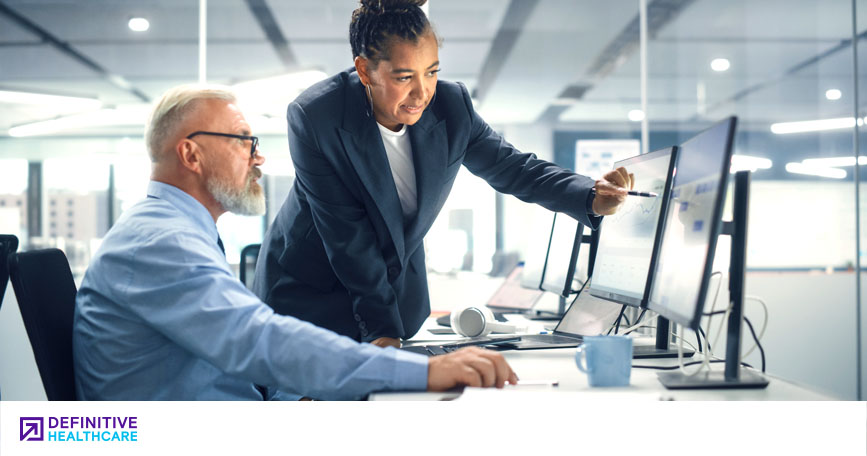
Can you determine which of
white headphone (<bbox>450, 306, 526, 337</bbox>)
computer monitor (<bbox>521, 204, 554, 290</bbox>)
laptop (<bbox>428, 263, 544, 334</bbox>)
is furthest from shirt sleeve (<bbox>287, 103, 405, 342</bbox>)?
laptop (<bbox>428, 263, 544, 334</bbox>)

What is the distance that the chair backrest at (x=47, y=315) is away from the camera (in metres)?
1.05

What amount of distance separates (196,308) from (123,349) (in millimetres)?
194

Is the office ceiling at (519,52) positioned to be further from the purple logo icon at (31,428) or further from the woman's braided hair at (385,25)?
the purple logo icon at (31,428)

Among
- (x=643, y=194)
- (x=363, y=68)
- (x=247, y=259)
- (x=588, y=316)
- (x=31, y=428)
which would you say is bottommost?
(x=31, y=428)

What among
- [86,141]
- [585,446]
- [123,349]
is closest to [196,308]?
[123,349]

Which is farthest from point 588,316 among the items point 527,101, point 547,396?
point 527,101

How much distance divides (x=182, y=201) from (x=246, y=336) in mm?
421

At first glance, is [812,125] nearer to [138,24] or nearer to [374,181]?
[374,181]

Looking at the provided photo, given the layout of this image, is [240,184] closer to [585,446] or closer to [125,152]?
[585,446]

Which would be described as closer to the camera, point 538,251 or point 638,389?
point 638,389

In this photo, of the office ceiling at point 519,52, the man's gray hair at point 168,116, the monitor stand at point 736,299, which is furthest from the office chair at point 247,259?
the monitor stand at point 736,299

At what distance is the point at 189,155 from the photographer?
4.25 feet

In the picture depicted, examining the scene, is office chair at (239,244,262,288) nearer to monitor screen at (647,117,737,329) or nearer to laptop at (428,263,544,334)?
laptop at (428,263,544,334)

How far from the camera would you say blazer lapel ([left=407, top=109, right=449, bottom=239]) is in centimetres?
164
